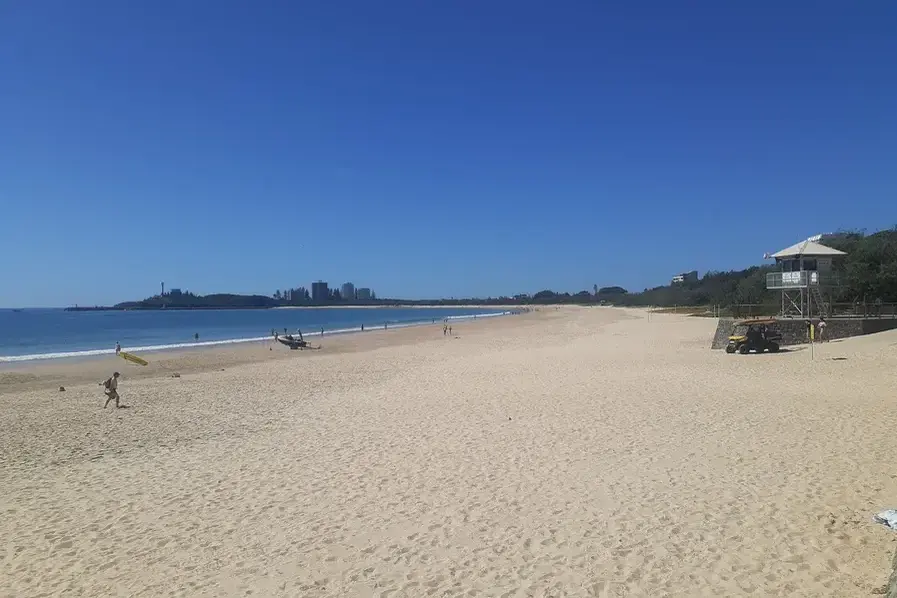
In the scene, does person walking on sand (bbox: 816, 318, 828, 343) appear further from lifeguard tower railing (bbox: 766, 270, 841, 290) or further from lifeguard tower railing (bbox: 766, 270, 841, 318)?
lifeguard tower railing (bbox: 766, 270, 841, 290)

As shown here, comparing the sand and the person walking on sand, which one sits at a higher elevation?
the person walking on sand

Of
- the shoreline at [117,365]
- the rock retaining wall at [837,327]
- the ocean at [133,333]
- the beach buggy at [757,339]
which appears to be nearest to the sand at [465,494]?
the beach buggy at [757,339]

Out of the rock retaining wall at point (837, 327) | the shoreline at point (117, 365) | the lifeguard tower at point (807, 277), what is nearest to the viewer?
the shoreline at point (117, 365)

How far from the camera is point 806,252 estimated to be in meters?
24.0

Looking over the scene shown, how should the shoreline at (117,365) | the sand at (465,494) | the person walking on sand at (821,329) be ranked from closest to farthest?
1. the sand at (465,494)
2. the shoreline at (117,365)
3. the person walking on sand at (821,329)

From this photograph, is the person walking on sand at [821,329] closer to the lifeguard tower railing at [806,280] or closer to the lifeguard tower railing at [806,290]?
the lifeguard tower railing at [806,290]

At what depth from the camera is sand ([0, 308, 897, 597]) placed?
505 centimetres

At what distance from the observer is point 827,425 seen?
9.89 meters

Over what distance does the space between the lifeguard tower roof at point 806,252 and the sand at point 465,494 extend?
35.8ft

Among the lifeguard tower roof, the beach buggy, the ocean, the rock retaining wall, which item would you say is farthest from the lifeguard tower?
the ocean

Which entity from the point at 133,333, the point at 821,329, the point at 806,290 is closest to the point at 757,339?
the point at 821,329

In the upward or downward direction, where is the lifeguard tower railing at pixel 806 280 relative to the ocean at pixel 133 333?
upward

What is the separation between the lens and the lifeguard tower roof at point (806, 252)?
24.0m

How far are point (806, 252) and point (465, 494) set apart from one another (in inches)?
897
